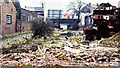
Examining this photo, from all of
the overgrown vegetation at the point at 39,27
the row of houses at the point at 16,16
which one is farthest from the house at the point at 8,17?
the overgrown vegetation at the point at 39,27

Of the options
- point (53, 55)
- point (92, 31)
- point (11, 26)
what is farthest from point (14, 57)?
point (11, 26)

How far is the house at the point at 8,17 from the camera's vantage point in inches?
469

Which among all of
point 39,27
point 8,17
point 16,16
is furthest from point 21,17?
point 39,27

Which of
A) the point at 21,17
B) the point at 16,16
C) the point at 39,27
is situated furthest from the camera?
the point at 21,17

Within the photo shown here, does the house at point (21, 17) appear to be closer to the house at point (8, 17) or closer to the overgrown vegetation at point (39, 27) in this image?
the house at point (8, 17)

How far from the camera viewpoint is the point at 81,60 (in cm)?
400

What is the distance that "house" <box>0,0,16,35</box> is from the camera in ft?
39.1

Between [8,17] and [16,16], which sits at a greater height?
[16,16]

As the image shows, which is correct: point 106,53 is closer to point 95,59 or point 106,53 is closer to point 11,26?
point 95,59

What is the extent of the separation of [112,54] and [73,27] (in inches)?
735

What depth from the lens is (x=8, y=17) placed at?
13109mm

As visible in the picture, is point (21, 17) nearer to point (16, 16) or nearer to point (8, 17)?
point (16, 16)

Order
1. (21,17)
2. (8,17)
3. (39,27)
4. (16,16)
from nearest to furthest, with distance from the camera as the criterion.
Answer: (39,27), (8,17), (16,16), (21,17)

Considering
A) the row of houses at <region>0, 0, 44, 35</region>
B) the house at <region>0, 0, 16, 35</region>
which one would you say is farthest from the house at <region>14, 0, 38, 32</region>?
the house at <region>0, 0, 16, 35</region>
